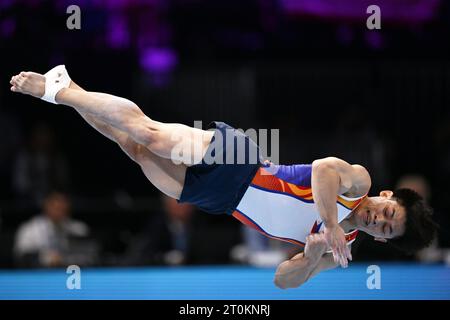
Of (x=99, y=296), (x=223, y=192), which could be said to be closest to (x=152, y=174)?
(x=223, y=192)

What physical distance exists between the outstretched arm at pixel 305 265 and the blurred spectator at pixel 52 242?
3792 millimetres

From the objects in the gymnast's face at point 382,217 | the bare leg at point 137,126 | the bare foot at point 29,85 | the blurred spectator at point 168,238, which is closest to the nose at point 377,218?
the gymnast's face at point 382,217

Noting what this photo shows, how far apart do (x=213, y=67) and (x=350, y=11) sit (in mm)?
1959

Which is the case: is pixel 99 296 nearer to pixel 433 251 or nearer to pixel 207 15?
pixel 433 251

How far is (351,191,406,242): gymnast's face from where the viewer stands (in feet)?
16.9

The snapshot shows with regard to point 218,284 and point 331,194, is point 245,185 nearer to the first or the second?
point 331,194

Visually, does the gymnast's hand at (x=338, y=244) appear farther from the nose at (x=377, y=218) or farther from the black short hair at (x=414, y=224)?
the black short hair at (x=414, y=224)

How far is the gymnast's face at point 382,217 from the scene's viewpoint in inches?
202

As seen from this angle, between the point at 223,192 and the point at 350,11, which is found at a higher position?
the point at 350,11

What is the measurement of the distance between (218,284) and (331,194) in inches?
108

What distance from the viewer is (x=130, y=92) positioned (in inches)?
408

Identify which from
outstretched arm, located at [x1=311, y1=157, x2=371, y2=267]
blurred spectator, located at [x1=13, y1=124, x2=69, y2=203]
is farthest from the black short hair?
blurred spectator, located at [x1=13, y1=124, x2=69, y2=203]

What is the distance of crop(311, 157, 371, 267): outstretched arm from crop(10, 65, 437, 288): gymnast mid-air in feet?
0.68

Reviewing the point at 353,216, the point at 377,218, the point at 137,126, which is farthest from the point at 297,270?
the point at 137,126
